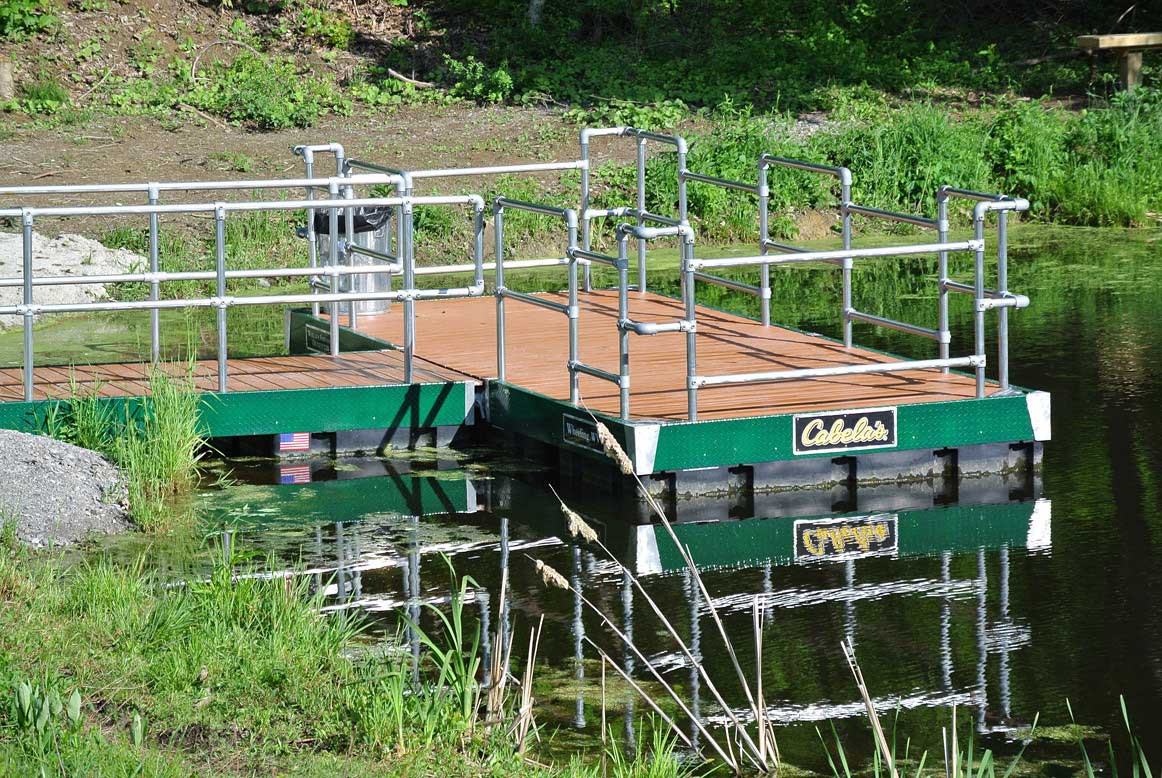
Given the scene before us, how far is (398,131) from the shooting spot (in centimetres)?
2402

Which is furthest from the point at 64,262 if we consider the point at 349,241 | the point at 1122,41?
the point at 1122,41

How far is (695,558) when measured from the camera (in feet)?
31.0

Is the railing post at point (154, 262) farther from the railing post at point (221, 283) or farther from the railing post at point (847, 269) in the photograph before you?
the railing post at point (847, 269)

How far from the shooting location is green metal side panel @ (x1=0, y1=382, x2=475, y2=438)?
11469mm

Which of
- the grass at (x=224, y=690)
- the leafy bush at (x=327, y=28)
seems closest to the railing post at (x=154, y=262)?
the grass at (x=224, y=690)

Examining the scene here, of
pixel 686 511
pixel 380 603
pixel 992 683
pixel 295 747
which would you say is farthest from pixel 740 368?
pixel 295 747

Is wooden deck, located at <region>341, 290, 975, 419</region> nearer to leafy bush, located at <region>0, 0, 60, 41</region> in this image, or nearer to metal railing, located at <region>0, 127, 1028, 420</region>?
metal railing, located at <region>0, 127, 1028, 420</region>

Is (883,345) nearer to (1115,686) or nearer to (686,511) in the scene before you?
(686,511)

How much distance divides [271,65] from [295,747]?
2144 centimetres

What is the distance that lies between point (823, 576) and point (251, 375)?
14.6 feet

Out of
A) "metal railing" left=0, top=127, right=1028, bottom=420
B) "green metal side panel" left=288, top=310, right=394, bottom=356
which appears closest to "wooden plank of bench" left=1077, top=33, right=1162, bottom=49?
"metal railing" left=0, top=127, right=1028, bottom=420

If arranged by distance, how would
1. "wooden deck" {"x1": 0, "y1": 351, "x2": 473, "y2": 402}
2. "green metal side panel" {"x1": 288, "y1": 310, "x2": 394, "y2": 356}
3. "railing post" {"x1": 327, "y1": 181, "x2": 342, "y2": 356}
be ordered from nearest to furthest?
"wooden deck" {"x1": 0, "y1": 351, "x2": 473, "y2": 402} < "railing post" {"x1": 327, "y1": 181, "x2": 342, "y2": 356} < "green metal side panel" {"x1": 288, "y1": 310, "x2": 394, "y2": 356}

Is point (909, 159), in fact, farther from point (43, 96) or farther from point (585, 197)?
point (43, 96)

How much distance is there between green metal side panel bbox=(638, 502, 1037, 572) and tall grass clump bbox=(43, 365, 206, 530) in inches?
101
